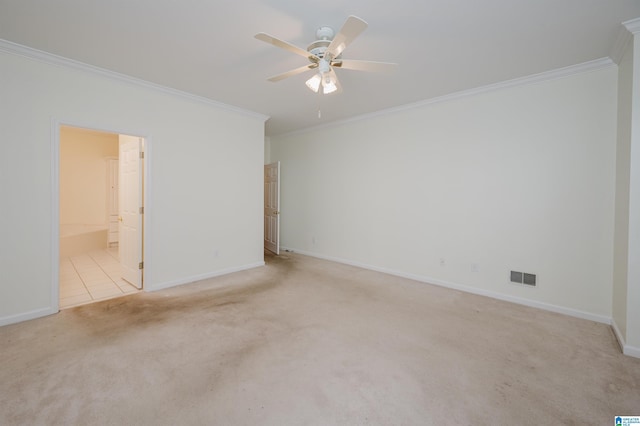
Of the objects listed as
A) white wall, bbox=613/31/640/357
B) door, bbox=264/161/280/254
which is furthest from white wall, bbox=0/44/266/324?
white wall, bbox=613/31/640/357

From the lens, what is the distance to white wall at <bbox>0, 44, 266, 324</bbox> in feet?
9.25

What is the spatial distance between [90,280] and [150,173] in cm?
201

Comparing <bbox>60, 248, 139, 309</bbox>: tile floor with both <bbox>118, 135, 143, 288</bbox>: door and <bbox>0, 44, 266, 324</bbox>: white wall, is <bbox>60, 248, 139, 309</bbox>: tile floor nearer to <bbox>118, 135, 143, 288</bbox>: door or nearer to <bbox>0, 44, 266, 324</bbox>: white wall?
<bbox>118, 135, 143, 288</bbox>: door

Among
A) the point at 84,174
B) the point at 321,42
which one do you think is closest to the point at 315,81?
the point at 321,42

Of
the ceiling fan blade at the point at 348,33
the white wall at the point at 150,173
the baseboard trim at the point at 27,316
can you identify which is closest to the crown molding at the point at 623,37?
the ceiling fan blade at the point at 348,33

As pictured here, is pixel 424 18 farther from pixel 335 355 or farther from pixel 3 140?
pixel 3 140

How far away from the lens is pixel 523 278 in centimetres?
349

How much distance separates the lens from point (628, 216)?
2438 millimetres

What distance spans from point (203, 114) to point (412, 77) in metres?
3.04

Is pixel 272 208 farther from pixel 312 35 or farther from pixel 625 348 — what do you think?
pixel 625 348

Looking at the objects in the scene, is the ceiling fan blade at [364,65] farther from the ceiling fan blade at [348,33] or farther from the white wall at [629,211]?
the white wall at [629,211]

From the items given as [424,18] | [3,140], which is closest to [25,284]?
[3,140]

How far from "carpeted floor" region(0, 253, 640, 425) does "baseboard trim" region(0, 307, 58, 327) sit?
0.35 feet

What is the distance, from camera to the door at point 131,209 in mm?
3834
